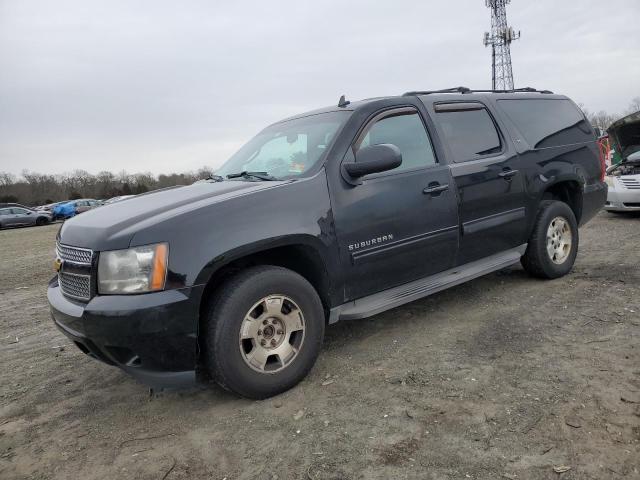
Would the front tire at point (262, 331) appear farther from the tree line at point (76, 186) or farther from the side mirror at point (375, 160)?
the tree line at point (76, 186)

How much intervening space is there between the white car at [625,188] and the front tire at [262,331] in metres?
8.27

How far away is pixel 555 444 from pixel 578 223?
366 centimetres

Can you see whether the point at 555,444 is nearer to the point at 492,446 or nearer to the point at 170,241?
the point at 492,446

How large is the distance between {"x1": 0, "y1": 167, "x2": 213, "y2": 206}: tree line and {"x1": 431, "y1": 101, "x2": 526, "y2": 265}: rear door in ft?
209

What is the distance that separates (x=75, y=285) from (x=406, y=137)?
262 centimetres

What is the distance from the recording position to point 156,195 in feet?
11.6

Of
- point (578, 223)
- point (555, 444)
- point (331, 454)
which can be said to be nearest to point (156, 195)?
point (331, 454)

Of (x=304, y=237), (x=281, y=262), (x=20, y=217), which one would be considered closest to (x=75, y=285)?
(x=281, y=262)

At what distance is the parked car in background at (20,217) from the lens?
28.7 m

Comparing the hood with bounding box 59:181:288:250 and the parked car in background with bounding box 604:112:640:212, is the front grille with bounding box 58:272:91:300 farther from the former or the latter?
the parked car in background with bounding box 604:112:640:212

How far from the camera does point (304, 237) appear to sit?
10.00 ft

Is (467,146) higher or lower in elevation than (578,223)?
higher

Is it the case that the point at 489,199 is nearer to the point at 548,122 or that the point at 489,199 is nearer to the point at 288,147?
A: the point at 548,122

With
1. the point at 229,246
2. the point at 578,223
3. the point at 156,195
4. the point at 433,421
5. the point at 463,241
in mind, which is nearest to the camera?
the point at 433,421
